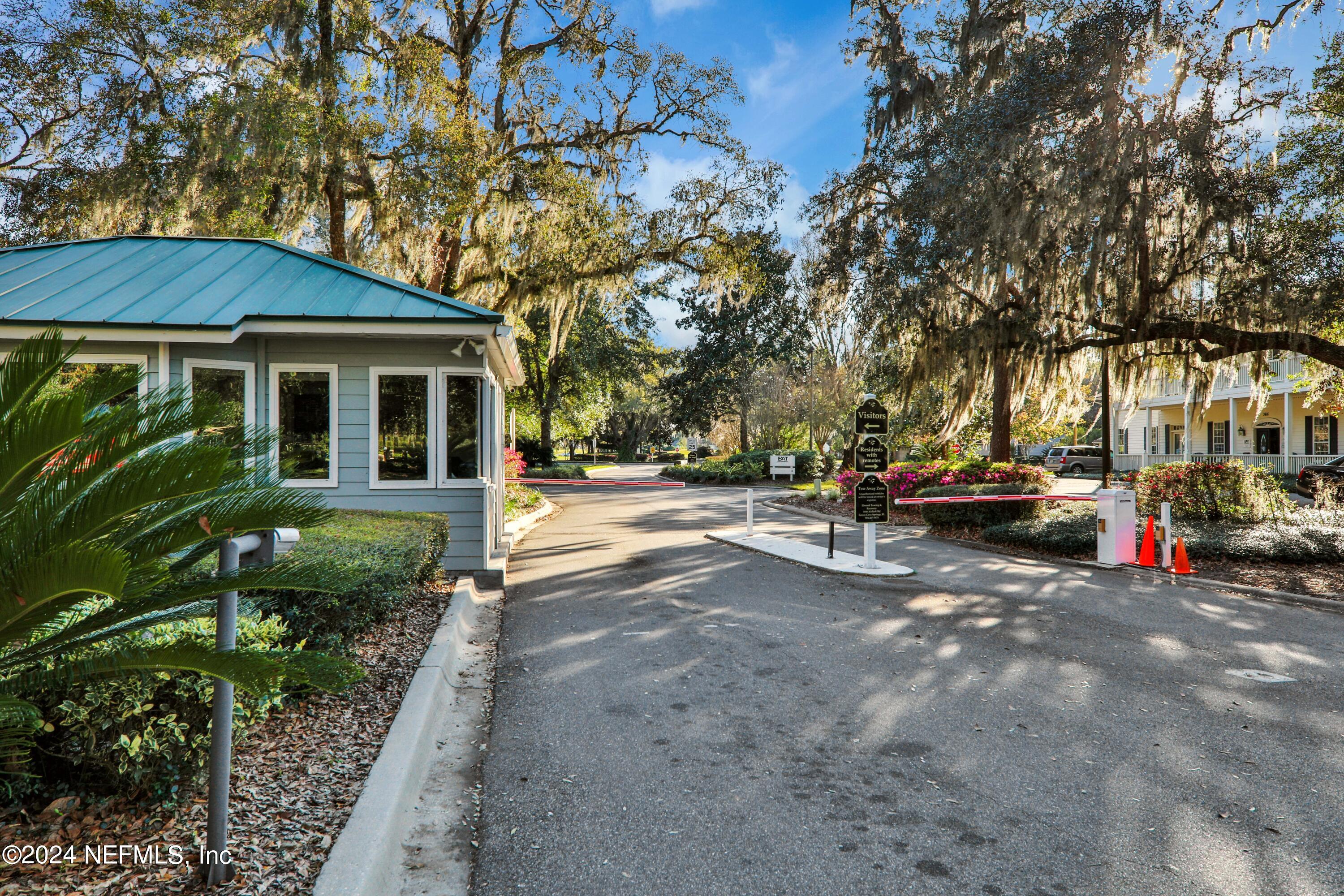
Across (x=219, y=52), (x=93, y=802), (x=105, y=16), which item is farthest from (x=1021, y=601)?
(x=105, y=16)

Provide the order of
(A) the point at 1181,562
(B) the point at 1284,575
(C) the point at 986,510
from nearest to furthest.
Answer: (B) the point at 1284,575
(A) the point at 1181,562
(C) the point at 986,510

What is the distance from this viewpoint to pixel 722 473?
32.8 metres

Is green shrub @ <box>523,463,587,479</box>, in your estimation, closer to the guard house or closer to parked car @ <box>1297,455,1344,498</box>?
the guard house

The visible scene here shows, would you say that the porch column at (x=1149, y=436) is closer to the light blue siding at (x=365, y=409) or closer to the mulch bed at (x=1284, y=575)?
the mulch bed at (x=1284, y=575)

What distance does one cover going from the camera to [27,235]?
611 inches

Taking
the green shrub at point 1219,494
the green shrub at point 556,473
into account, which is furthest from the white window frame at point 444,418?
the green shrub at point 556,473

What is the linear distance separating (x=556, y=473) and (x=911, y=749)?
2910cm

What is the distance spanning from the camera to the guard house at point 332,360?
28.5 ft

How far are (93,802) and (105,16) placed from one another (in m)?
15.5

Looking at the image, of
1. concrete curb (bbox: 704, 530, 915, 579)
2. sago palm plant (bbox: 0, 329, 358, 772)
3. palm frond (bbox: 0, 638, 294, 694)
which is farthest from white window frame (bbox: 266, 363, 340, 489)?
palm frond (bbox: 0, 638, 294, 694)

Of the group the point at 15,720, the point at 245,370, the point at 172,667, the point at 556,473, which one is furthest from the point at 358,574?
the point at 556,473

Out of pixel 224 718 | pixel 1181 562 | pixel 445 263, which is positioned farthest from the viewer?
pixel 445 263

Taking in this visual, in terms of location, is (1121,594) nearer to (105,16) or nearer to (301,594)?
(301,594)

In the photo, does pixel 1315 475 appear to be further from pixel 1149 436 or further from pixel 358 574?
pixel 358 574
